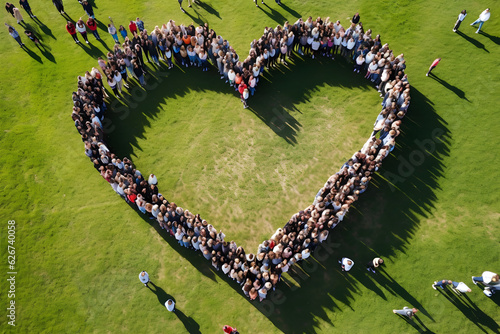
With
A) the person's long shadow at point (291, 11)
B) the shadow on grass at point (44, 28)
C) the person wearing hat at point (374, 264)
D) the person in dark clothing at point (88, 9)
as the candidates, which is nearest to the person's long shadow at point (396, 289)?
the person wearing hat at point (374, 264)

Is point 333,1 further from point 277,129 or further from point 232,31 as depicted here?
point 277,129

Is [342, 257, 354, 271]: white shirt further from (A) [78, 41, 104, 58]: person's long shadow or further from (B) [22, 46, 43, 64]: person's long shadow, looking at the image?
(B) [22, 46, 43, 64]: person's long shadow

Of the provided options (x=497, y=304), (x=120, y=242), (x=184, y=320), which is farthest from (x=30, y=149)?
(x=497, y=304)

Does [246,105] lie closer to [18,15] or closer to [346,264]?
[346,264]

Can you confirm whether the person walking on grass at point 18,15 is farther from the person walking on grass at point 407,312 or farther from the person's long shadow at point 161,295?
the person walking on grass at point 407,312

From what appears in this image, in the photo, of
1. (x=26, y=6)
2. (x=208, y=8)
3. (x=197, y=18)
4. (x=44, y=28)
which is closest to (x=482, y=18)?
A: (x=208, y=8)

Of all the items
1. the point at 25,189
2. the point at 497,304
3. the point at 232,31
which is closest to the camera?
the point at 497,304
